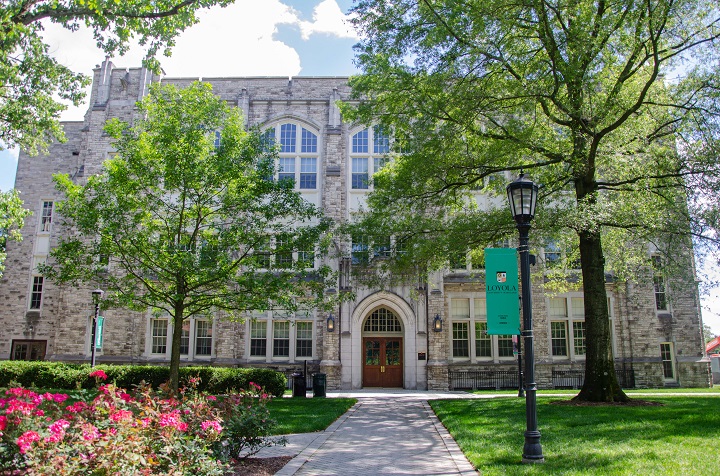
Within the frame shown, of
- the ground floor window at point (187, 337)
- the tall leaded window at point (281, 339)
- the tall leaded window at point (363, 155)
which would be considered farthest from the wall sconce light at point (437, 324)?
the ground floor window at point (187, 337)

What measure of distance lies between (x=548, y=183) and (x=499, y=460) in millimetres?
10240

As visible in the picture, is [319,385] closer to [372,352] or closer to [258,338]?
[372,352]

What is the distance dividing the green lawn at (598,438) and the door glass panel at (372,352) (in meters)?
11.1

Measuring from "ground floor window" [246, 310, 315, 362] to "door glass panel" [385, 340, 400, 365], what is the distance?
3.36m

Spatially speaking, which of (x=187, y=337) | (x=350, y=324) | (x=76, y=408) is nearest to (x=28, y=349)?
(x=187, y=337)

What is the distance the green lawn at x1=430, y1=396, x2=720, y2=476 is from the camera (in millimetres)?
7309

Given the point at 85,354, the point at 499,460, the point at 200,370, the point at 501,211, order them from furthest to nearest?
the point at 85,354
the point at 200,370
the point at 501,211
the point at 499,460

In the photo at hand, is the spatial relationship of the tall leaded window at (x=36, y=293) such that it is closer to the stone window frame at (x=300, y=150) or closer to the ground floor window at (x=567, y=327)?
the stone window frame at (x=300, y=150)

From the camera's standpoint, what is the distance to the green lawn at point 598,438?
24.0 ft

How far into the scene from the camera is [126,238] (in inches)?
607

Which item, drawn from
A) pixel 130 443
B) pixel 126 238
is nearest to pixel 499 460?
pixel 130 443

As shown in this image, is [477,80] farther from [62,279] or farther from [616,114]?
[62,279]

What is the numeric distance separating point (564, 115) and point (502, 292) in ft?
29.0

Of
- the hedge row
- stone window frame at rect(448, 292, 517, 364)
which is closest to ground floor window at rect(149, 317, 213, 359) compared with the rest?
the hedge row
